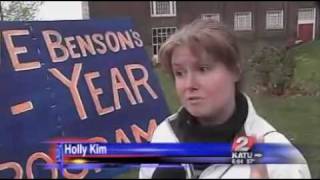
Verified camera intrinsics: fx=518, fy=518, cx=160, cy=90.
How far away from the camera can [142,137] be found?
4.30m

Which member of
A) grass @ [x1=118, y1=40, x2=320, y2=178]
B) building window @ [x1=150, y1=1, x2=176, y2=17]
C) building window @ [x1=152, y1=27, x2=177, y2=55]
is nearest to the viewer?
building window @ [x1=152, y1=27, x2=177, y2=55]

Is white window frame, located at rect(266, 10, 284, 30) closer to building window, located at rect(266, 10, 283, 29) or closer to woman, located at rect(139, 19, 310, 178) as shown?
building window, located at rect(266, 10, 283, 29)

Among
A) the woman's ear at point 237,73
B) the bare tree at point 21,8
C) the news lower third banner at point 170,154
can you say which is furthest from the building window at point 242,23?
the bare tree at point 21,8

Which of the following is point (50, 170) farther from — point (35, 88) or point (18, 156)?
point (35, 88)

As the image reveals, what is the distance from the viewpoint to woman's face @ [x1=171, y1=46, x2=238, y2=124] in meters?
0.93

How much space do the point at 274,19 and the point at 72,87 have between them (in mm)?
1552

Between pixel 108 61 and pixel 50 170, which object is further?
pixel 108 61

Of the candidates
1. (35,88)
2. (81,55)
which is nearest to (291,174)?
(35,88)

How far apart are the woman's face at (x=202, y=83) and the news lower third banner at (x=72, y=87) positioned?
1.96m

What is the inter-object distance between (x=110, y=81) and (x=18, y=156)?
122cm

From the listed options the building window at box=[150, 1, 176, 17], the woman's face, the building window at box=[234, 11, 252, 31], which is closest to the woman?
the woman's face

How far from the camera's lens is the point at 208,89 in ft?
3.11

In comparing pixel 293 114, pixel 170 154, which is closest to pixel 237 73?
pixel 170 154

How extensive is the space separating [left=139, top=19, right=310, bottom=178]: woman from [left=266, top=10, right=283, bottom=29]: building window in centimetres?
249
